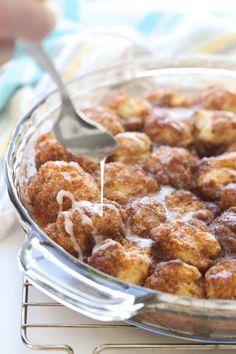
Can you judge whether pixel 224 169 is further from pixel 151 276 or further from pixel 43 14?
pixel 43 14

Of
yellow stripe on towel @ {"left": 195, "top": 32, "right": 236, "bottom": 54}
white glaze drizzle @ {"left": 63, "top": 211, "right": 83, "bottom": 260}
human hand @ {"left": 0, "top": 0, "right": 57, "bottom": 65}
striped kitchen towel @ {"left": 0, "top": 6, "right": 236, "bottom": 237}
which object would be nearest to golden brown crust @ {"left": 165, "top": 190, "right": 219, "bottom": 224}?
white glaze drizzle @ {"left": 63, "top": 211, "right": 83, "bottom": 260}

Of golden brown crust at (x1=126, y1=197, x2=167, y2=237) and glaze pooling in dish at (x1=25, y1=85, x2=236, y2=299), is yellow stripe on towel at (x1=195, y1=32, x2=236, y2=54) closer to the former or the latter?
glaze pooling in dish at (x1=25, y1=85, x2=236, y2=299)

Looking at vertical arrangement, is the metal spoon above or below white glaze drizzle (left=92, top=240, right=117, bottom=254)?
above

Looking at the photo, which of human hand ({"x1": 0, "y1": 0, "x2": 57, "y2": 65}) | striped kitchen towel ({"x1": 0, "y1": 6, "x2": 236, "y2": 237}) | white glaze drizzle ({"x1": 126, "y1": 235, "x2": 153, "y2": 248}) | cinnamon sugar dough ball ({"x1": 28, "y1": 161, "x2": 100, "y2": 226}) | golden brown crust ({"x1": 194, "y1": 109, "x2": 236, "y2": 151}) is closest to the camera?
human hand ({"x1": 0, "y1": 0, "x2": 57, "y2": 65})

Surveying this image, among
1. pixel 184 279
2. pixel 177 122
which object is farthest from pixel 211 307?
pixel 177 122

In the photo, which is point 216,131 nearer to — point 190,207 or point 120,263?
point 190,207

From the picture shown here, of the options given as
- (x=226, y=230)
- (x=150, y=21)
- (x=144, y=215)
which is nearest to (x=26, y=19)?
(x=144, y=215)

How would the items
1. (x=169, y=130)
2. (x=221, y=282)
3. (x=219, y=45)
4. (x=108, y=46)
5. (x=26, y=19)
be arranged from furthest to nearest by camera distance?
(x=219, y=45), (x=108, y=46), (x=169, y=130), (x=221, y=282), (x=26, y=19)
